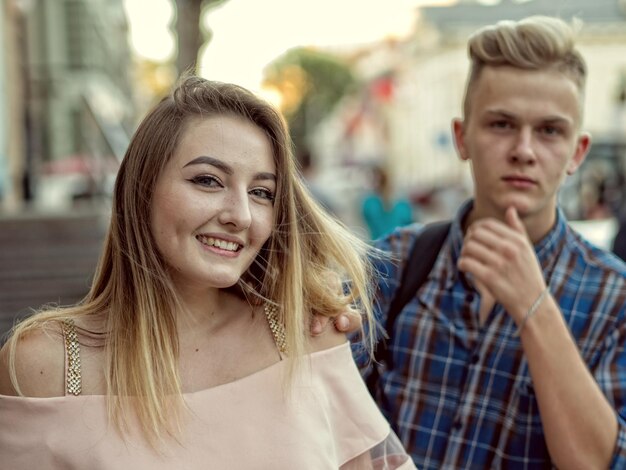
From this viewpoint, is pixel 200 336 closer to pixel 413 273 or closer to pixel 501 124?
pixel 413 273

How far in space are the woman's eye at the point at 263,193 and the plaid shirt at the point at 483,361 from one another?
0.70 meters

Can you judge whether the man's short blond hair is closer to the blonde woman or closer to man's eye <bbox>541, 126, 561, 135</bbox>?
man's eye <bbox>541, 126, 561, 135</bbox>

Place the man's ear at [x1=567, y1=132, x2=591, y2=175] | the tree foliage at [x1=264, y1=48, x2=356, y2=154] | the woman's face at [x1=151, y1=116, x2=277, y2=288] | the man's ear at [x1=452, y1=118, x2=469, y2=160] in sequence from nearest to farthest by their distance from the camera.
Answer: the woman's face at [x1=151, y1=116, x2=277, y2=288] < the man's ear at [x1=567, y1=132, x2=591, y2=175] < the man's ear at [x1=452, y1=118, x2=469, y2=160] < the tree foliage at [x1=264, y1=48, x2=356, y2=154]

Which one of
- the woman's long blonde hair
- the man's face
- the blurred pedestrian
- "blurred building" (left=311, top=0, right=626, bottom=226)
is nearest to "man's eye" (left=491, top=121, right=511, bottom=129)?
the man's face

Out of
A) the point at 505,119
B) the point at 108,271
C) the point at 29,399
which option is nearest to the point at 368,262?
the point at 505,119

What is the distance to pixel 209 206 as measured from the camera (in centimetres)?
204

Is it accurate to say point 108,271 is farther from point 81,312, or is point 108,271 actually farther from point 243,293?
point 243,293

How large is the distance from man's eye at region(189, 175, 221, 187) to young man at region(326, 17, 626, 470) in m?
0.73

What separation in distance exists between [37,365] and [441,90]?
60.2 m

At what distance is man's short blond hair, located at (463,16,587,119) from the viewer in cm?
260

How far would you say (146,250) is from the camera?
212 centimetres

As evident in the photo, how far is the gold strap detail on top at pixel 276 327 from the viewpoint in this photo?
222 centimetres

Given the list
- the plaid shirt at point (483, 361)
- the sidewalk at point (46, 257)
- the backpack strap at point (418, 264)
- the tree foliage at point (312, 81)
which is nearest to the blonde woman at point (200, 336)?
the plaid shirt at point (483, 361)

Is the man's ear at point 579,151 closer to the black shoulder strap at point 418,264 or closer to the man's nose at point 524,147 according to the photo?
the man's nose at point 524,147
